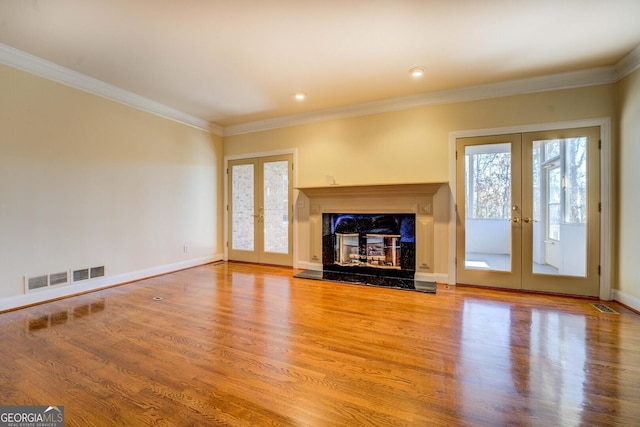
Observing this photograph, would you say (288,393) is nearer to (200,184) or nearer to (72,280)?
(72,280)

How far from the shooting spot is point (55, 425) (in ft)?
4.47

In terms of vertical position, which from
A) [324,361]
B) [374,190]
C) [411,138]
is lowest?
[324,361]

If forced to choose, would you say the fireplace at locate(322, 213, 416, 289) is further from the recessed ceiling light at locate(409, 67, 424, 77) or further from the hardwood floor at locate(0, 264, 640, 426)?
the recessed ceiling light at locate(409, 67, 424, 77)

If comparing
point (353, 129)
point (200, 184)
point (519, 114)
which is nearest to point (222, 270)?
point (200, 184)

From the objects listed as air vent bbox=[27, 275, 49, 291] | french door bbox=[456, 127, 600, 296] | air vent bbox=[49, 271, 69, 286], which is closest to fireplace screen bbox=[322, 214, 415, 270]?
french door bbox=[456, 127, 600, 296]

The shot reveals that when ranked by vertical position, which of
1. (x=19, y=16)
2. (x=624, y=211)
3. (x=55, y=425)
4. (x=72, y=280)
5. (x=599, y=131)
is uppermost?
(x=19, y=16)

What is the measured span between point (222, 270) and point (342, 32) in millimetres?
3941

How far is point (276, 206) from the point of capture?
503 cm

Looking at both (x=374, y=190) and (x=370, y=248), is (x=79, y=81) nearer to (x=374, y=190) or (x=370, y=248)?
(x=374, y=190)

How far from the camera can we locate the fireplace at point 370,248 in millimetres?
4109

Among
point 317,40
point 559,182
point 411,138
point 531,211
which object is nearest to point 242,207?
point 411,138

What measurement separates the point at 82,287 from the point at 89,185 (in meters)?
1.29

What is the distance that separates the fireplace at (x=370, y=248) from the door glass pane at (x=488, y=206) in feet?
2.58

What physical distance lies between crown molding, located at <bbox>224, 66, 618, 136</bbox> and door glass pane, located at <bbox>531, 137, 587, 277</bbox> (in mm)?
693
